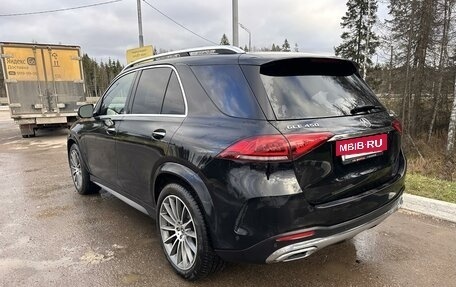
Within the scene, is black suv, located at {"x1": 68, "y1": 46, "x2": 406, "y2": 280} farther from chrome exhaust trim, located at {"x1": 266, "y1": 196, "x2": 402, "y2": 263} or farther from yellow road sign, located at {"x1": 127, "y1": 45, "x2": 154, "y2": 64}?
yellow road sign, located at {"x1": 127, "y1": 45, "x2": 154, "y2": 64}

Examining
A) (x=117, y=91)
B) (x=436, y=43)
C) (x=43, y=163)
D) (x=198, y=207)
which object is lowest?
(x=43, y=163)

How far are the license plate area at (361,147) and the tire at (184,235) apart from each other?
1097 mm

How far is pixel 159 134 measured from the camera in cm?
302

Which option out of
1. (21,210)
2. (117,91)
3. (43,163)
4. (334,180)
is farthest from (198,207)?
(43,163)

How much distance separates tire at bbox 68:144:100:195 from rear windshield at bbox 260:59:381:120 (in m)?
3.50

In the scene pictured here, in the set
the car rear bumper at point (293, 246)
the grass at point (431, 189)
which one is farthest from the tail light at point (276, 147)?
the grass at point (431, 189)

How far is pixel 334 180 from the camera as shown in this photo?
239 centimetres

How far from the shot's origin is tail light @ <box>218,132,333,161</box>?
7.25 ft

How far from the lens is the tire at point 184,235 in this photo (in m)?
2.60

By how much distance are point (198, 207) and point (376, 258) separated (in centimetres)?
174

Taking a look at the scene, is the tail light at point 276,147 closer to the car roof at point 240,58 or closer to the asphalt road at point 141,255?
the car roof at point 240,58

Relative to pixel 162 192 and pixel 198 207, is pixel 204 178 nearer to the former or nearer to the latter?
pixel 198 207

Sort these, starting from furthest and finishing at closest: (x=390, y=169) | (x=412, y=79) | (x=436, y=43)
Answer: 1. (x=412, y=79)
2. (x=436, y=43)
3. (x=390, y=169)

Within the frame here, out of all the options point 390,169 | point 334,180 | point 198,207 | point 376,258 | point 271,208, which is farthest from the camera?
point 376,258
